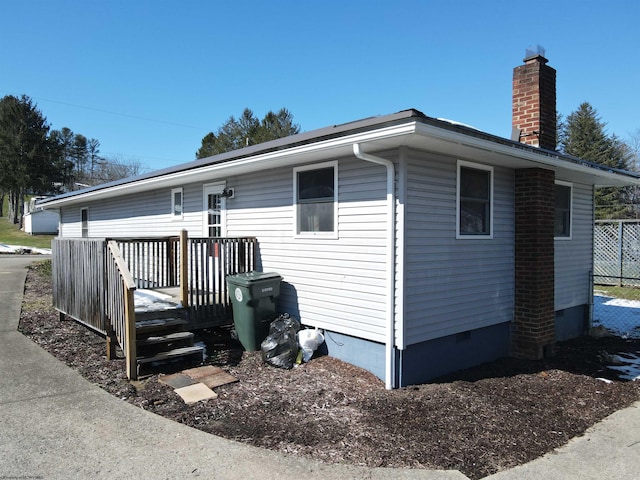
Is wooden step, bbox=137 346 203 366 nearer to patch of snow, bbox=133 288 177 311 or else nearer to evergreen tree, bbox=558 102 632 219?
patch of snow, bbox=133 288 177 311

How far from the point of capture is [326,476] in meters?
3.19

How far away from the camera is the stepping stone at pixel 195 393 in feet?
15.1

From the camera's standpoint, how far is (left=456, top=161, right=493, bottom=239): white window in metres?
6.18

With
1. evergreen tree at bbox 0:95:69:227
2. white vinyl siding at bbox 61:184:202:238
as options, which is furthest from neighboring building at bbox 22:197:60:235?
white vinyl siding at bbox 61:184:202:238

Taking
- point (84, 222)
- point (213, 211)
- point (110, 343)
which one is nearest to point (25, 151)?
point (84, 222)

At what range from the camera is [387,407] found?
467 centimetres

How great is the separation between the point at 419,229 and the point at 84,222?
13425mm

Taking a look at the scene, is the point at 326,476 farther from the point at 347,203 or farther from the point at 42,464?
the point at 347,203

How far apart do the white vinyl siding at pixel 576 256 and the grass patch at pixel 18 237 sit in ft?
109

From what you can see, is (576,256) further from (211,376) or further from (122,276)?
(122,276)

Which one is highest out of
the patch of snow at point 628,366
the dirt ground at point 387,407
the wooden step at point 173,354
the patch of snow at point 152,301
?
the patch of snow at point 152,301

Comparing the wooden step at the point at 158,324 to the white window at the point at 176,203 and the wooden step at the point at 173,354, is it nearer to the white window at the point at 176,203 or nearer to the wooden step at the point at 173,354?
the wooden step at the point at 173,354

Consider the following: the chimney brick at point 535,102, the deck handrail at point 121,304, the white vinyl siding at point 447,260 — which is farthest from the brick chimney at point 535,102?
the deck handrail at point 121,304

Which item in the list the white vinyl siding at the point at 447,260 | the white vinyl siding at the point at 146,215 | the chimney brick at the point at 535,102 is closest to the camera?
the white vinyl siding at the point at 447,260
